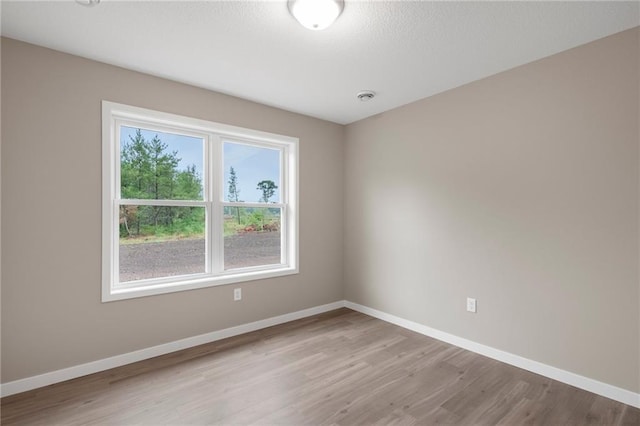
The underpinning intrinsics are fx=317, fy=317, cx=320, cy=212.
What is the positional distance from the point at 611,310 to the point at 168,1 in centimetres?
355

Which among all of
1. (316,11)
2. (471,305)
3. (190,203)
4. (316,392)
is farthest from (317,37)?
(471,305)

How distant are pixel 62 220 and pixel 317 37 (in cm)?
237

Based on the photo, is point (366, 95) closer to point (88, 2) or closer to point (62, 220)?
point (88, 2)

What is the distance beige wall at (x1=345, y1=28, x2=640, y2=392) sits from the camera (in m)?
2.20

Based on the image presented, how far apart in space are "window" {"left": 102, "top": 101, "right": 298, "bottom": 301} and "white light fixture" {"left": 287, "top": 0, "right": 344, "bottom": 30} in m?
1.62

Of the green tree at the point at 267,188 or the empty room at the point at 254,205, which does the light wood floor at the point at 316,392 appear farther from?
the green tree at the point at 267,188

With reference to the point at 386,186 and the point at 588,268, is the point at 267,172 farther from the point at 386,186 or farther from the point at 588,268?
the point at 588,268

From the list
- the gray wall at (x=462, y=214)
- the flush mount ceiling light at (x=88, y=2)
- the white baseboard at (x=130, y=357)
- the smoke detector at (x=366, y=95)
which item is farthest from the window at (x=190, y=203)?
the smoke detector at (x=366, y=95)

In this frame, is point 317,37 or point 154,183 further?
point 154,183

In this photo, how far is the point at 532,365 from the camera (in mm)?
2602

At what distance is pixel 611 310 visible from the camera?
2.24 meters

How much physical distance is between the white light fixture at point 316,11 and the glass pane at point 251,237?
211cm

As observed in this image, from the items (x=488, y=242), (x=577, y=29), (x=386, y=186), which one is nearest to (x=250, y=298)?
(x=386, y=186)

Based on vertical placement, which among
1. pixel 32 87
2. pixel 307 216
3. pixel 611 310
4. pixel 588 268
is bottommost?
pixel 611 310
